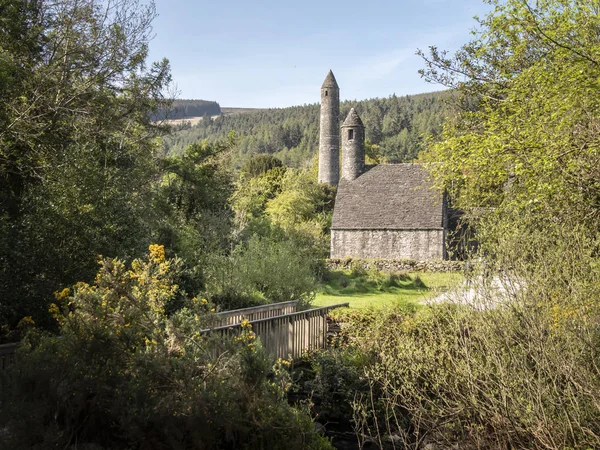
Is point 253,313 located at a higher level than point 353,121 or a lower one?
lower

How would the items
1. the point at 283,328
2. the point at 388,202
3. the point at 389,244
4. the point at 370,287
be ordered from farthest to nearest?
the point at 388,202, the point at 389,244, the point at 370,287, the point at 283,328

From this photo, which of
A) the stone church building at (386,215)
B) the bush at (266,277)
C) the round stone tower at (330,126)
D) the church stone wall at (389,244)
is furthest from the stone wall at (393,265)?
the round stone tower at (330,126)

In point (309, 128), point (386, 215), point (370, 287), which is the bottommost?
point (370, 287)

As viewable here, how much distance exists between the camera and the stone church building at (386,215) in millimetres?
32719

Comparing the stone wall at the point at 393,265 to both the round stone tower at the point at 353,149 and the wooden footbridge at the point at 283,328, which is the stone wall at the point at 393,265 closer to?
the round stone tower at the point at 353,149

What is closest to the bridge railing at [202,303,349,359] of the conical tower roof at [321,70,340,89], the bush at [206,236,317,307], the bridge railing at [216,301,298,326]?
the bridge railing at [216,301,298,326]

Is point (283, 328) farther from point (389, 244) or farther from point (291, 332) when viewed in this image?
point (389, 244)

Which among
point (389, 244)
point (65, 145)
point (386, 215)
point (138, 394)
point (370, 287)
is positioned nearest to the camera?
point (138, 394)

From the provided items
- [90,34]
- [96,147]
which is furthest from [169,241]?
[90,34]

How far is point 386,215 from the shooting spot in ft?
112

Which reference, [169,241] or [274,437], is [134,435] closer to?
[274,437]

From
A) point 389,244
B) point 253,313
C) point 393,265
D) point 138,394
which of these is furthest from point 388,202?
point 138,394

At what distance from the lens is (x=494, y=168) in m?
11.5

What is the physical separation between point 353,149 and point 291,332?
3081cm
